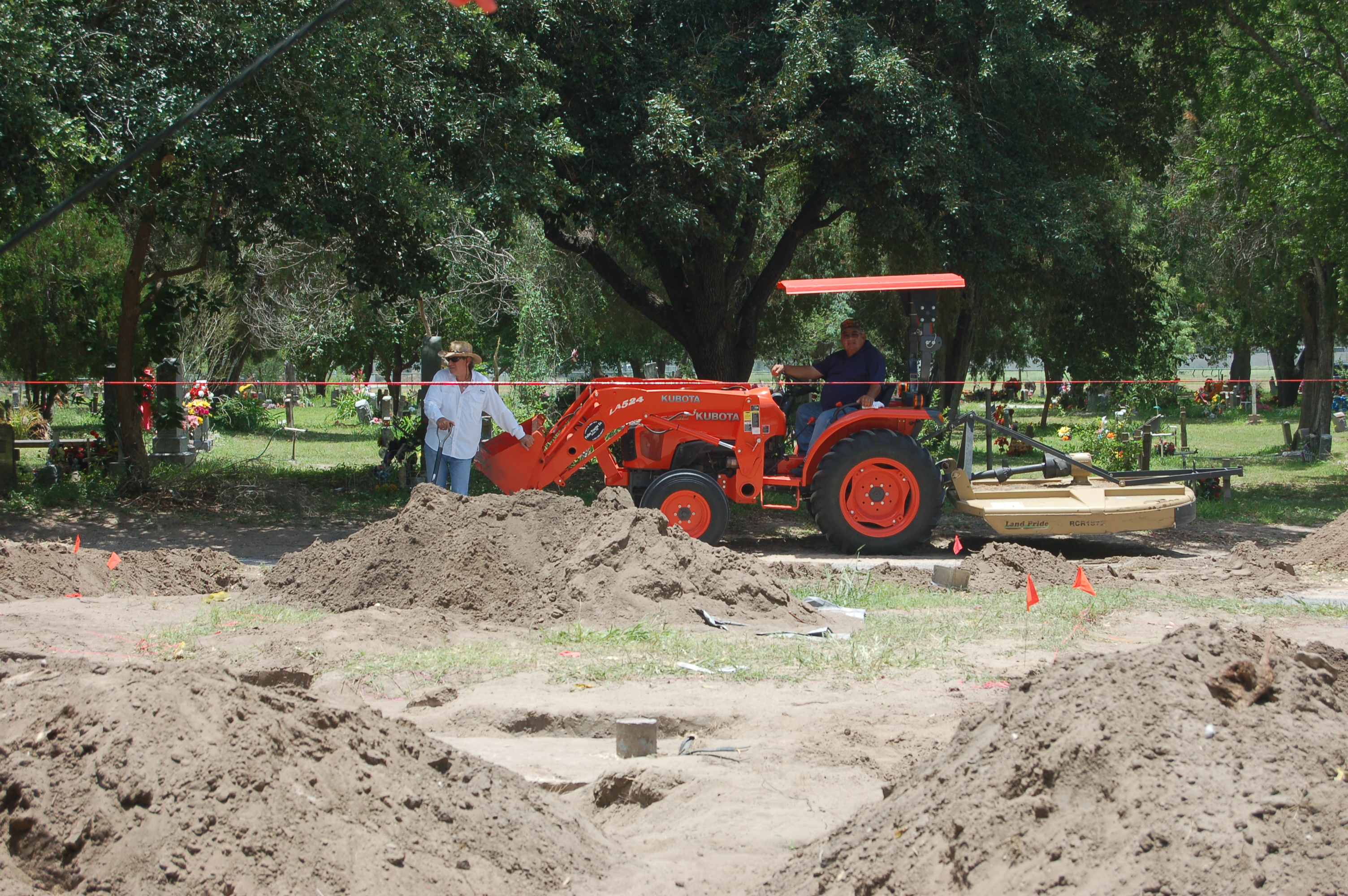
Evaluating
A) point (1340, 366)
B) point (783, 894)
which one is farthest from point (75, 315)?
point (1340, 366)

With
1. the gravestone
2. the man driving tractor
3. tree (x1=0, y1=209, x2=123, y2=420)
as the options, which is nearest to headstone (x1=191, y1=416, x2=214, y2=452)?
tree (x1=0, y1=209, x2=123, y2=420)

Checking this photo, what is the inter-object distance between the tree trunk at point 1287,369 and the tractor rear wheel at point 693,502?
37.4 metres

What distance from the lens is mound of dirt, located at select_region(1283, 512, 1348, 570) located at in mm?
9844

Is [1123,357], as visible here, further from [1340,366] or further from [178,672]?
[1340,366]

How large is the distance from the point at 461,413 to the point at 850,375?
3.73 m

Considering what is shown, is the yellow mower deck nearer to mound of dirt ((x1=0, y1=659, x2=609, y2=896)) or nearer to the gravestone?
mound of dirt ((x1=0, y1=659, x2=609, y2=896))

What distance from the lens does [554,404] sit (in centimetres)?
1983

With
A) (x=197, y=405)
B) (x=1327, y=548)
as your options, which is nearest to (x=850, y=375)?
(x=1327, y=548)

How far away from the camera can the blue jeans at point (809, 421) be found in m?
10.9

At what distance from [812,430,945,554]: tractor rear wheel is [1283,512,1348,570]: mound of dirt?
3101 mm

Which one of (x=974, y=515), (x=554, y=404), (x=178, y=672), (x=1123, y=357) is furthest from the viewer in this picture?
(x=554, y=404)

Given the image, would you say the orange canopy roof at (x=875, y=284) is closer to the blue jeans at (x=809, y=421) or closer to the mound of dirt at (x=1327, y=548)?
the blue jeans at (x=809, y=421)

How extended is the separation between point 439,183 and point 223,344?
75.7ft

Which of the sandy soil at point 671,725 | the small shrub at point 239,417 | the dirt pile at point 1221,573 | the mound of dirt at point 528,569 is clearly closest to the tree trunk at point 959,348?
the dirt pile at point 1221,573
